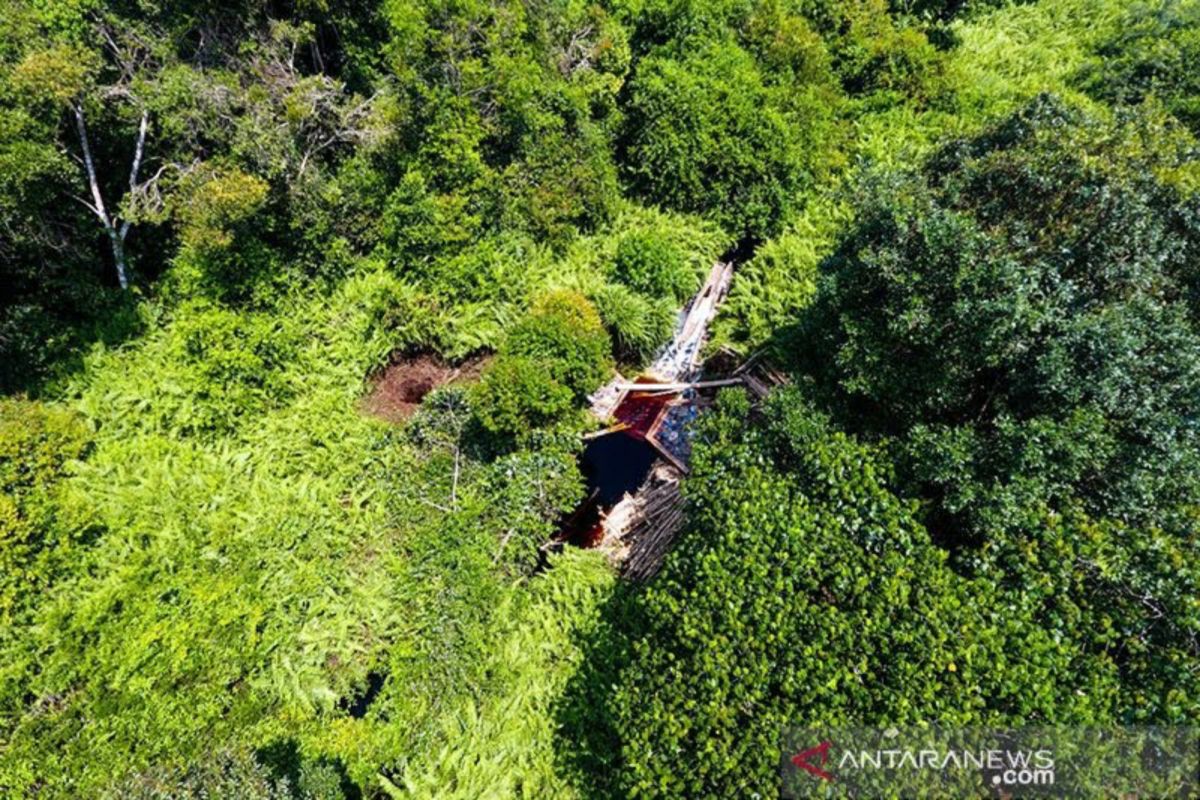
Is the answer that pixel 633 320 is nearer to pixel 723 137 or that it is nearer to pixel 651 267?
pixel 651 267

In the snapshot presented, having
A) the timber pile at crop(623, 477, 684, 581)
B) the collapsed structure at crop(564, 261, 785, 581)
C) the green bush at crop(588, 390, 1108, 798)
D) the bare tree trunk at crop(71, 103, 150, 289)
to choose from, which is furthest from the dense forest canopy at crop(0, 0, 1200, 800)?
the timber pile at crop(623, 477, 684, 581)

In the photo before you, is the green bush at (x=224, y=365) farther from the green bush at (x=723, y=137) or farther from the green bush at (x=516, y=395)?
the green bush at (x=723, y=137)

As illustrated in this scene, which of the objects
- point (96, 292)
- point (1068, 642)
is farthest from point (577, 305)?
point (96, 292)

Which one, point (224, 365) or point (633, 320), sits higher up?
point (633, 320)

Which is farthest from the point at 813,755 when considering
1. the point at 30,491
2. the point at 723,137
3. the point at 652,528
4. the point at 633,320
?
the point at 30,491

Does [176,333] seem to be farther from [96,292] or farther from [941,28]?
[941,28]

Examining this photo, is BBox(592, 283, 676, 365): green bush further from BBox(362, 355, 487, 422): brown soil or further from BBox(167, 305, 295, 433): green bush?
BBox(167, 305, 295, 433): green bush
